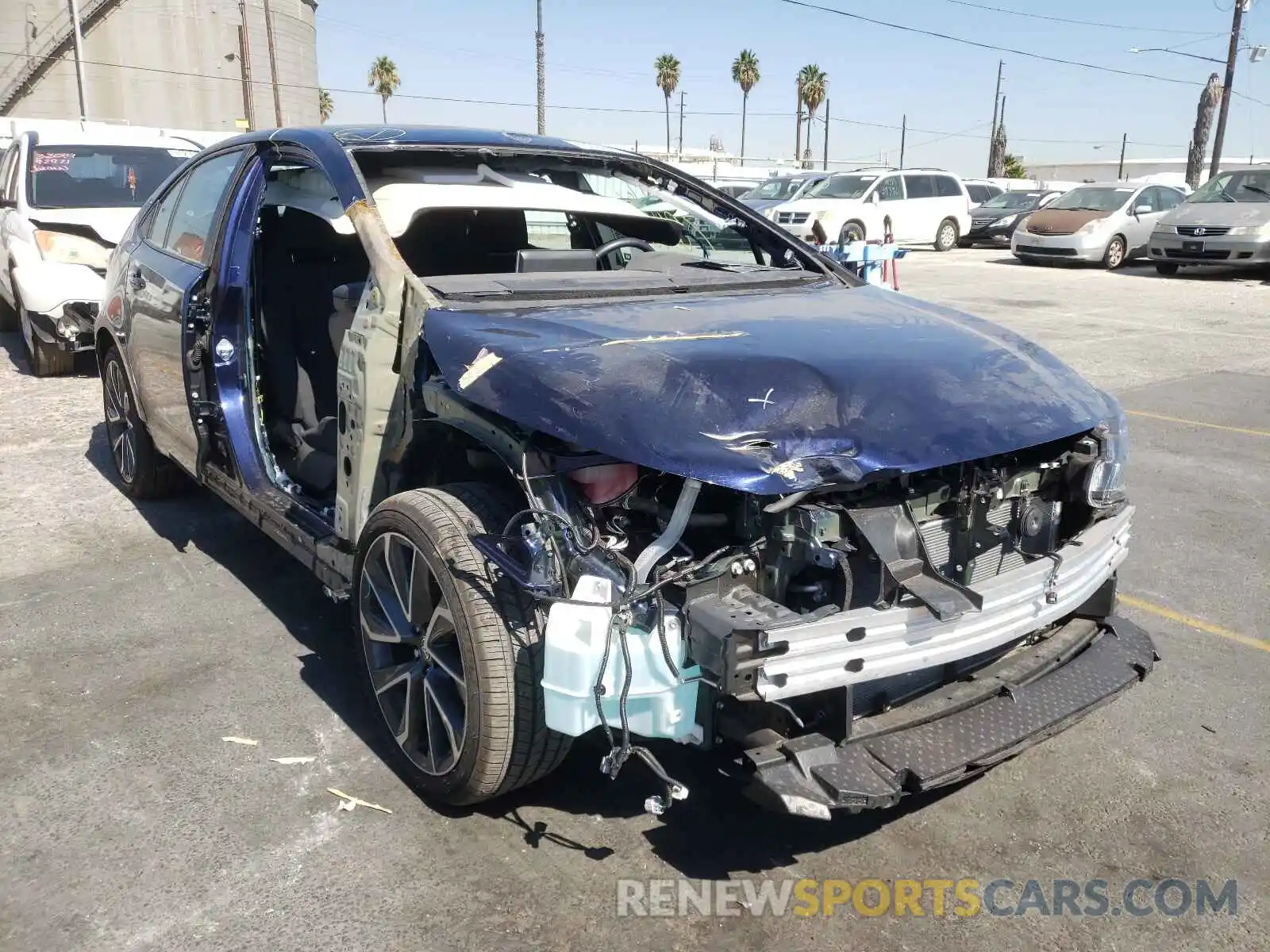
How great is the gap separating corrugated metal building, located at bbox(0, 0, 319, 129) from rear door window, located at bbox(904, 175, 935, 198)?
29047 millimetres

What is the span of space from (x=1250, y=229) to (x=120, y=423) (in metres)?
16.9

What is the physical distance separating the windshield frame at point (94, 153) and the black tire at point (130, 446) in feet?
12.3

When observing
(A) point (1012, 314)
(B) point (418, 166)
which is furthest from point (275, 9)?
(B) point (418, 166)

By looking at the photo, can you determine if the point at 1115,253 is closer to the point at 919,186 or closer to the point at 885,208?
the point at 885,208

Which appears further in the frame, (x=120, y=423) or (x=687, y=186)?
(x=120, y=423)

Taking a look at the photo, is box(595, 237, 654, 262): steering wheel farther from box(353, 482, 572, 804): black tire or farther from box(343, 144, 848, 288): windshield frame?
box(353, 482, 572, 804): black tire

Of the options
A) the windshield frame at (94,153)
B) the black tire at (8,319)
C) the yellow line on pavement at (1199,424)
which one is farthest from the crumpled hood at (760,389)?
the black tire at (8,319)

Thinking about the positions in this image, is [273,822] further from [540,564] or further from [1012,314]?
[1012,314]

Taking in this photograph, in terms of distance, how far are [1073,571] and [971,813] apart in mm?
732

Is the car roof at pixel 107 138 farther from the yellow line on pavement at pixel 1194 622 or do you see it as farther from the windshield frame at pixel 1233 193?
the windshield frame at pixel 1233 193

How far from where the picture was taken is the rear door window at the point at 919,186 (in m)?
22.3

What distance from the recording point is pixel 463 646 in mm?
2521

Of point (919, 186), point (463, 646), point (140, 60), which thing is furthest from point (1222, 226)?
point (140, 60)

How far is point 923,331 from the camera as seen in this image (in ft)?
10.2
